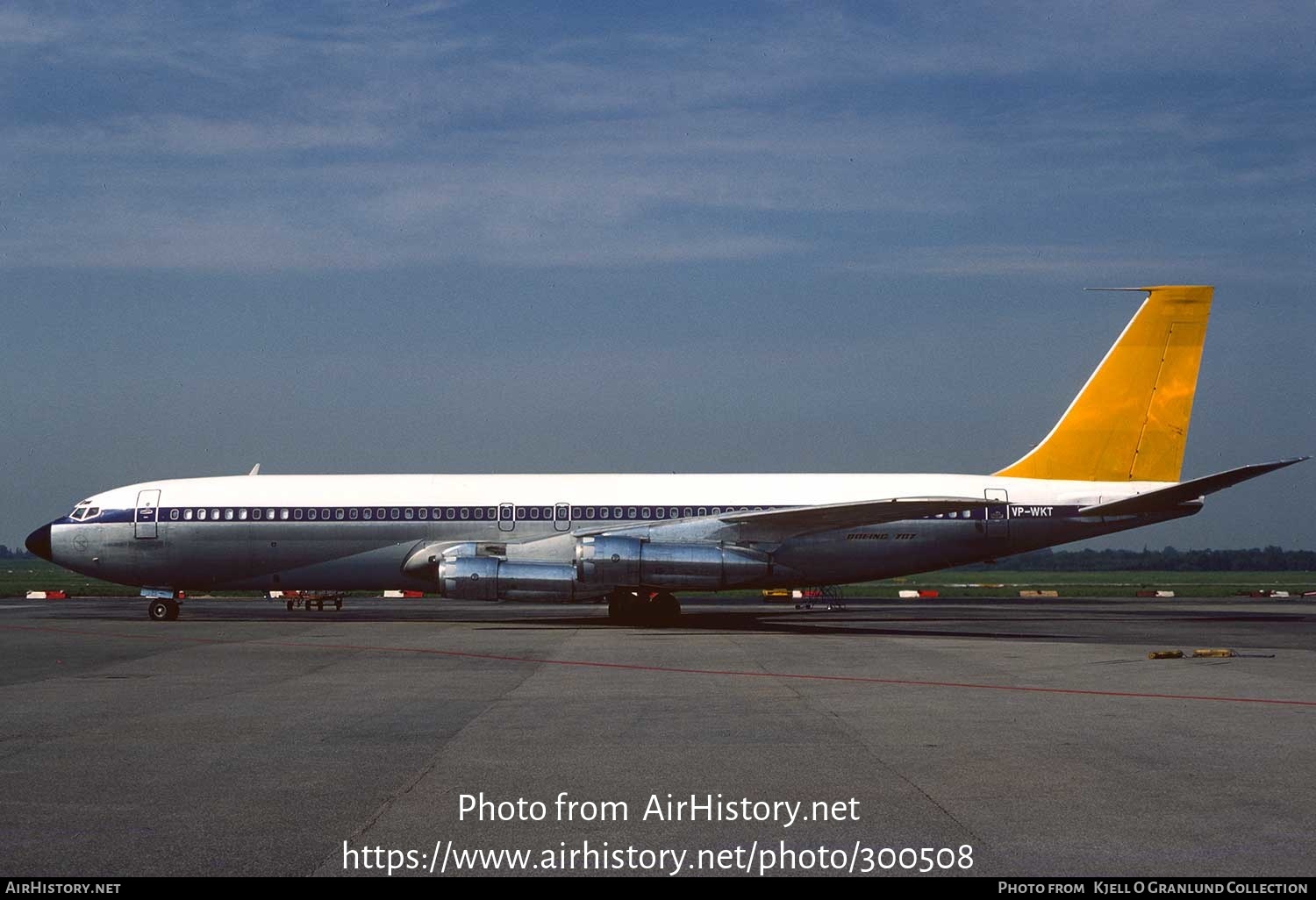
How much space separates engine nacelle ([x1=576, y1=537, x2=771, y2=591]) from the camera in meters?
30.8

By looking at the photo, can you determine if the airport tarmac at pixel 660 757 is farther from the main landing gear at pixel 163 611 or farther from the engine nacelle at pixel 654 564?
the main landing gear at pixel 163 611

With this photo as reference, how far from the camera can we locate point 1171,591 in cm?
6194

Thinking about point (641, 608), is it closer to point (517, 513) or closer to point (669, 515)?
point (669, 515)

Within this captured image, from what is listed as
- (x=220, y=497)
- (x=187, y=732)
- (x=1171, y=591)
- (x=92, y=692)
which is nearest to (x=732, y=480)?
(x=220, y=497)

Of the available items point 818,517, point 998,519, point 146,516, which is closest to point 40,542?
point 146,516

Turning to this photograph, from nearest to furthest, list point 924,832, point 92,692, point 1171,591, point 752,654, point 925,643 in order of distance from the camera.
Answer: point 924,832, point 92,692, point 752,654, point 925,643, point 1171,591

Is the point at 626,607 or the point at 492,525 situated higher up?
the point at 492,525

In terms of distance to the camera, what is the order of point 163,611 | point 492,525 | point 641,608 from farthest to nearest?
point 163,611 < point 492,525 < point 641,608

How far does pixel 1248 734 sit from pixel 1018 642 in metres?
13.2

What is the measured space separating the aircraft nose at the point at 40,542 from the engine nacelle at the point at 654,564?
641 inches

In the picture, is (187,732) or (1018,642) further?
(1018,642)

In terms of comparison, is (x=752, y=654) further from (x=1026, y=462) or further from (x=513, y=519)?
(x=1026, y=462)

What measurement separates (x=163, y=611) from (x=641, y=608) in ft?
45.4

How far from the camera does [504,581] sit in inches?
1216
